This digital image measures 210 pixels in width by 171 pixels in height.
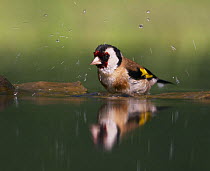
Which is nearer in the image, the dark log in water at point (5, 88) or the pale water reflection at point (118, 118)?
the pale water reflection at point (118, 118)

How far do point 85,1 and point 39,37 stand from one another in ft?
8.20

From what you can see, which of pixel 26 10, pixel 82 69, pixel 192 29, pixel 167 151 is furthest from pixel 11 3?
pixel 167 151

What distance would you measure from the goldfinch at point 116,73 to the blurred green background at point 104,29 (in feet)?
24.0

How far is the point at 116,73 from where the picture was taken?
31.3 feet

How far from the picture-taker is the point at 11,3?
2455 cm

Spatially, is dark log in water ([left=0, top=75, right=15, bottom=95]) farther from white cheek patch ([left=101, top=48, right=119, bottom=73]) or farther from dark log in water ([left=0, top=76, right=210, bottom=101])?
white cheek patch ([left=101, top=48, right=119, bottom=73])

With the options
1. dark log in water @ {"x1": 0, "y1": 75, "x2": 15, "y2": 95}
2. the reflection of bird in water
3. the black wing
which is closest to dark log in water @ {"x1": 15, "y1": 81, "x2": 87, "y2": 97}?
dark log in water @ {"x1": 0, "y1": 75, "x2": 15, "y2": 95}

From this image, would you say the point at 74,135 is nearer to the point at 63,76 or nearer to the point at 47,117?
the point at 47,117

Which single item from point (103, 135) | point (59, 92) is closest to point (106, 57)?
point (59, 92)

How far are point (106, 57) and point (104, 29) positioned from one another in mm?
13954

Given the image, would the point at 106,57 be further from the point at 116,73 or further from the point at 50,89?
the point at 50,89

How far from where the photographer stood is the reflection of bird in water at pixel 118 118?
5.56 m

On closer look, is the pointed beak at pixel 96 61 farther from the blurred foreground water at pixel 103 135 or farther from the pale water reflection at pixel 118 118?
the blurred foreground water at pixel 103 135

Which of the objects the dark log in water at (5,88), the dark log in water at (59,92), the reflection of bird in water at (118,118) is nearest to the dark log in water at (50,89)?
the dark log in water at (59,92)
